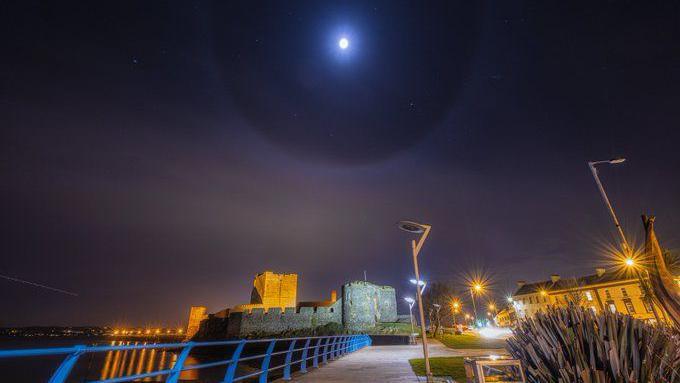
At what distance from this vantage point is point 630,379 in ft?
8.18

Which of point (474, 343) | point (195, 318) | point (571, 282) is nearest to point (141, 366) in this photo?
point (195, 318)

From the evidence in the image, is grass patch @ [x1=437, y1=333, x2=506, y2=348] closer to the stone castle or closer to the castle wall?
the castle wall

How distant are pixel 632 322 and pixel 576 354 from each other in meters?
0.90

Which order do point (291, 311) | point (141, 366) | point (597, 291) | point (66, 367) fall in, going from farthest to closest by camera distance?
point (141, 366), point (291, 311), point (597, 291), point (66, 367)

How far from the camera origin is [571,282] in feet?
171

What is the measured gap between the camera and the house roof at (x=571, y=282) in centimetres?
4542

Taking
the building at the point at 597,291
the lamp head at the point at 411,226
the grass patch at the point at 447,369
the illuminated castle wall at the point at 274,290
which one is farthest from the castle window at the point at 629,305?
the illuminated castle wall at the point at 274,290

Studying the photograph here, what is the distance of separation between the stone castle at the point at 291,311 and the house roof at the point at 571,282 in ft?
101

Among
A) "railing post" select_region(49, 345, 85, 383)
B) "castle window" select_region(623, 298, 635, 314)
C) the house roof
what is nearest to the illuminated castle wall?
the house roof

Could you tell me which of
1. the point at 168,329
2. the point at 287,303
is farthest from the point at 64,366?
the point at 168,329

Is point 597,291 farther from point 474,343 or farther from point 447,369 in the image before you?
point 447,369

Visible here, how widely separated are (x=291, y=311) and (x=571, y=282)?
50.1 meters

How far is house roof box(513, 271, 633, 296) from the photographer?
4542 centimetres

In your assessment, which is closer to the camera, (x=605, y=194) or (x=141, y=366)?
(x=605, y=194)
